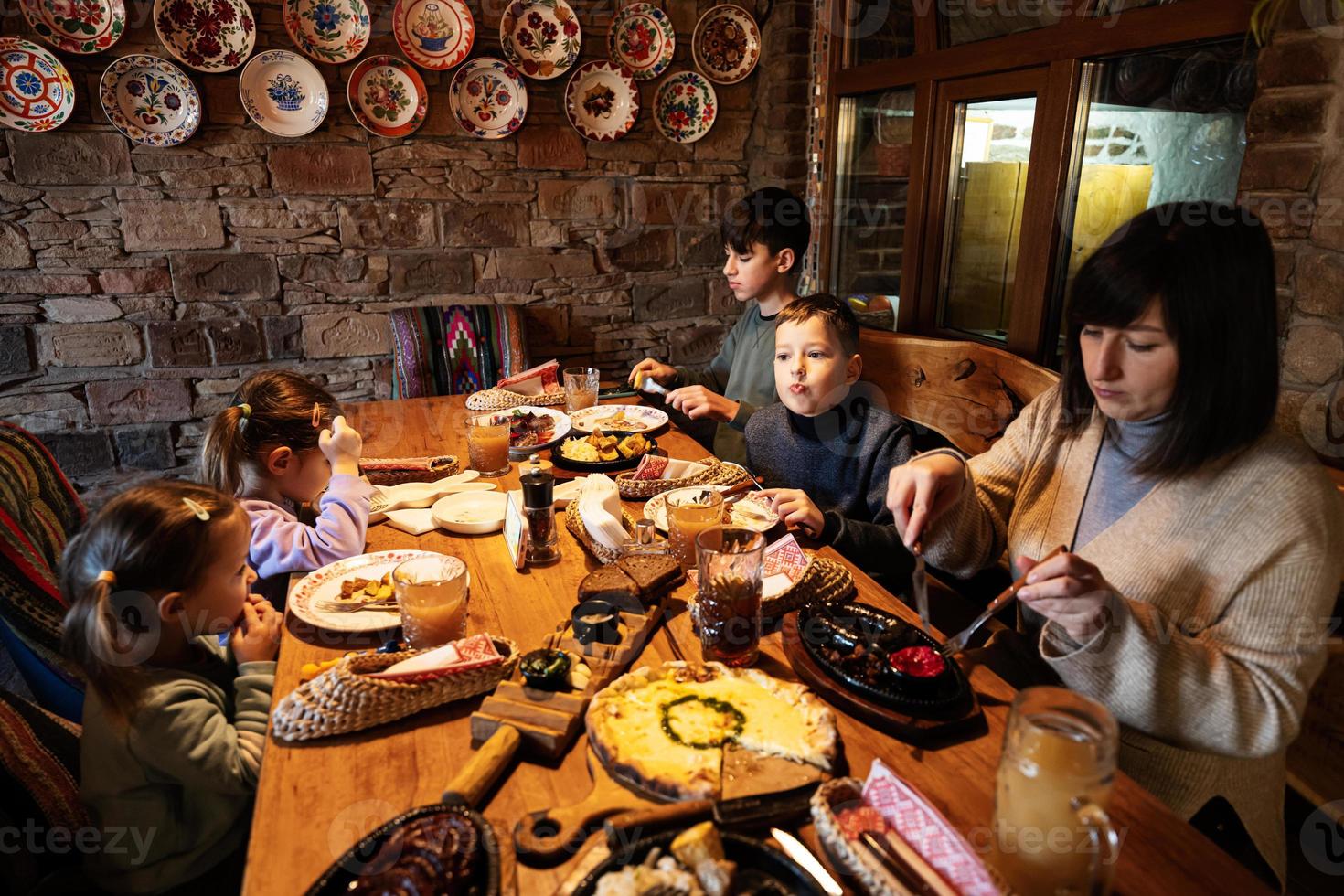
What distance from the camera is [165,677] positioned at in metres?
1.15

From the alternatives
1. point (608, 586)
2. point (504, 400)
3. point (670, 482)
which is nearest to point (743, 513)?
point (670, 482)

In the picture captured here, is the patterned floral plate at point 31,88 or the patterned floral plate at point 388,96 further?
the patterned floral plate at point 388,96

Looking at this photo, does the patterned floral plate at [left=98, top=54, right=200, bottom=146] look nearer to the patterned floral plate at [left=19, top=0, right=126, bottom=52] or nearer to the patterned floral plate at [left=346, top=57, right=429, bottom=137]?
the patterned floral plate at [left=19, top=0, right=126, bottom=52]

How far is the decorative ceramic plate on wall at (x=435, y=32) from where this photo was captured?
11.0 ft

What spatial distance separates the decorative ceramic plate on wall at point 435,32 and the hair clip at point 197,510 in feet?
9.15

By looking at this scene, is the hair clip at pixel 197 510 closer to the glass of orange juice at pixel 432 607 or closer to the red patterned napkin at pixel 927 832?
the glass of orange juice at pixel 432 607

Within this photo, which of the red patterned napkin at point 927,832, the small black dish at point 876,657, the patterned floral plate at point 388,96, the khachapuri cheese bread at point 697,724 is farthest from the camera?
the patterned floral plate at point 388,96

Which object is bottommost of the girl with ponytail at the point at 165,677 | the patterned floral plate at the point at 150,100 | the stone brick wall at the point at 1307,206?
the girl with ponytail at the point at 165,677

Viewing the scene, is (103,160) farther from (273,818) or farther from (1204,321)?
(1204,321)

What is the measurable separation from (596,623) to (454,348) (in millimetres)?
2515

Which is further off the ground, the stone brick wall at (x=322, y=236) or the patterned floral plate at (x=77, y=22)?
the patterned floral plate at (x=77, y=22)

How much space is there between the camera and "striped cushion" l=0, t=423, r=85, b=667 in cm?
133

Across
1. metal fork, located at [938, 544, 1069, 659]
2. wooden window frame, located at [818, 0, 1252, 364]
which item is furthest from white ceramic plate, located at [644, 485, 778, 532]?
wooden window frame, located at [818, 0, 1252, 364]

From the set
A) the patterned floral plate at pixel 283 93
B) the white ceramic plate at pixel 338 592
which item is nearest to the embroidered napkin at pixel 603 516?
the white ceramic plate at pixel 338 592
